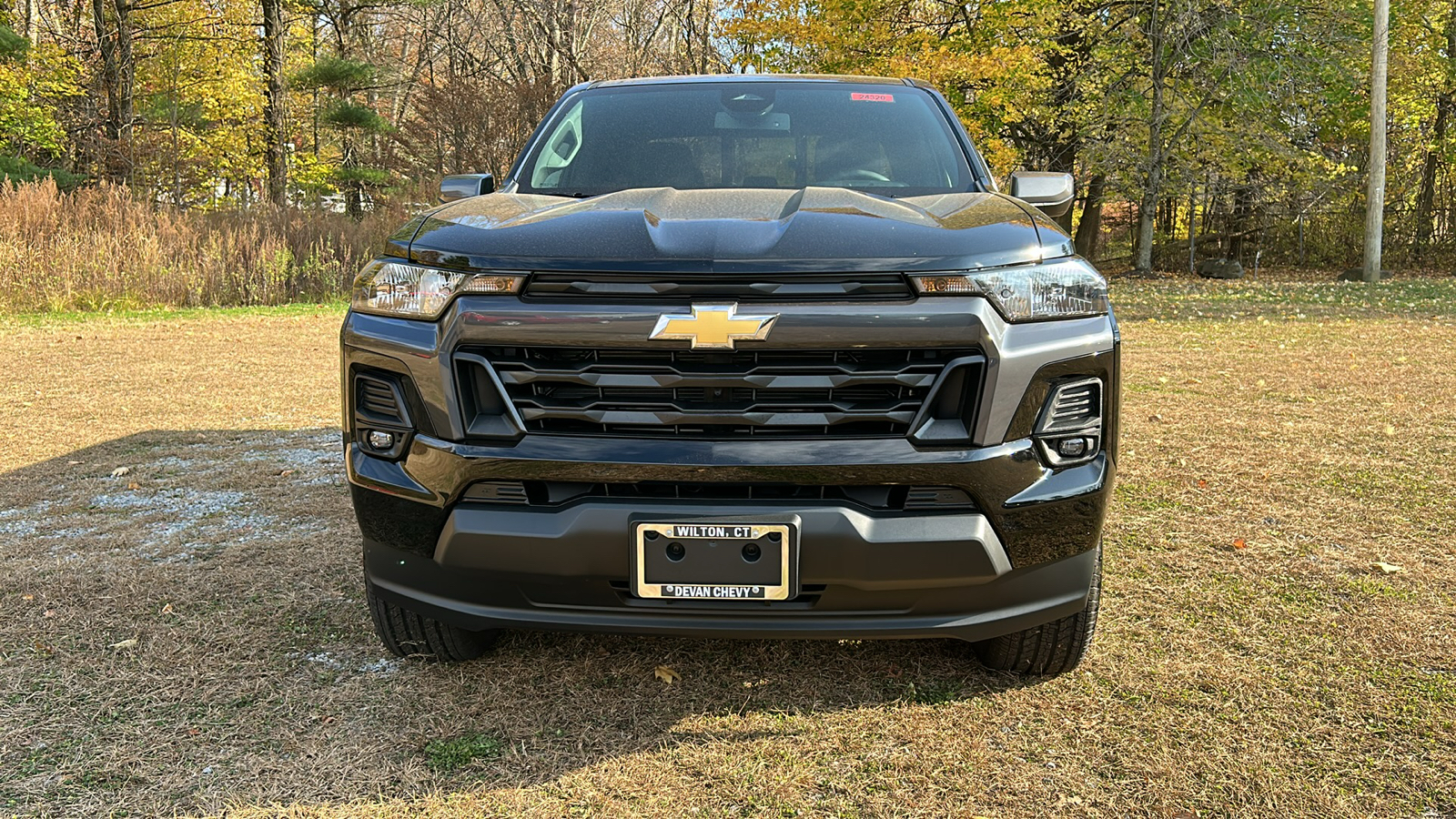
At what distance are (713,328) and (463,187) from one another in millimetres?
1724

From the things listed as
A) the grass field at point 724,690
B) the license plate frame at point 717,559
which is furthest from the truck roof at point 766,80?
the license plate frame at point 717,559

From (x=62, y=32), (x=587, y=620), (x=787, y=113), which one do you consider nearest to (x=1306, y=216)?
(x=787, y=113)

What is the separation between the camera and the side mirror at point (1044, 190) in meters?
3.36

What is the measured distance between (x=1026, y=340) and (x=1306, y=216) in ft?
90.3

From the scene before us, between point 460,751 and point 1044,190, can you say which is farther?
point 1044,190

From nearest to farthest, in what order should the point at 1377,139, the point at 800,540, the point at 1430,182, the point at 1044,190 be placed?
the point at 800,540
the point at 1044,190
the point at 1377,139
the point at 1430,182

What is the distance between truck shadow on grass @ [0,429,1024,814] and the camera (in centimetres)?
247

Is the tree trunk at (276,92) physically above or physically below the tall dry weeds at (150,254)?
above

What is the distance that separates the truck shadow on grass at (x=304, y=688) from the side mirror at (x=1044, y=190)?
1.46 m

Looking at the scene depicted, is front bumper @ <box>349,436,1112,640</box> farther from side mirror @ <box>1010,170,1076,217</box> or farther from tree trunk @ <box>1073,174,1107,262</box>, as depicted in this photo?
tree trunk @ <box>1073,174,1107,262</box>

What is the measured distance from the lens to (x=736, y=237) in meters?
2.36

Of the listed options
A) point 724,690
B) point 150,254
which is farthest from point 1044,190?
point 150,254

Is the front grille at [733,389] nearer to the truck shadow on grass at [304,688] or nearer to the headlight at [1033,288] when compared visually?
the headlight at [1033,288]

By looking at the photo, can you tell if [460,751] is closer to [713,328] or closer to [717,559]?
[717,559]
